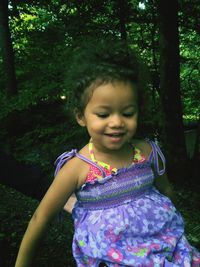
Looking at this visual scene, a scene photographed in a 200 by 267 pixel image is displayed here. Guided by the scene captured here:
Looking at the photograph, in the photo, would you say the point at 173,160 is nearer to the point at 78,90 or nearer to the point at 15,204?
the point at 15,204

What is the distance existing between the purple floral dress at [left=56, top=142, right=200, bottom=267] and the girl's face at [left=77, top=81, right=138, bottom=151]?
144mm

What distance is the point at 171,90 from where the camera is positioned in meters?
6.47

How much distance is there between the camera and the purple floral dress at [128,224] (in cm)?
163

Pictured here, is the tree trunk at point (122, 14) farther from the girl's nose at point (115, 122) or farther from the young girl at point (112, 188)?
the girl's nose at point (115, 122)

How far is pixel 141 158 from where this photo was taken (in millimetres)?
1880

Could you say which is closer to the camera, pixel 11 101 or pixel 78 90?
pixel 78 90

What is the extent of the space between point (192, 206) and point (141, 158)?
176 inches

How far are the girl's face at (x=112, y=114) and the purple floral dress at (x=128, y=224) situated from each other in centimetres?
14

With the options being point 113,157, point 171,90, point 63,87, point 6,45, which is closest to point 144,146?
point 113,157

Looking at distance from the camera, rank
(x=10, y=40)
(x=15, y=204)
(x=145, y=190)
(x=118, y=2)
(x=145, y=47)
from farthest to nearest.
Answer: (x=10, y=40) → (x=145, y=47) → (x=118, y=2) → (x=15, y=204) → (x=145, y=190)

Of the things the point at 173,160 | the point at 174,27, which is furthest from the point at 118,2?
the point at 173,160

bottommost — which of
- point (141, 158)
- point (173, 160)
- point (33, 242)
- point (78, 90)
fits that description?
point (173, 160)

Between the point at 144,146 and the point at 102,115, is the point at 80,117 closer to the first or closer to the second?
the point at 102,115

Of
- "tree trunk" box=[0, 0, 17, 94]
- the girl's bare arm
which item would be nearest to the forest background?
"tree trunk" box=[0, 0, 17, 94]
